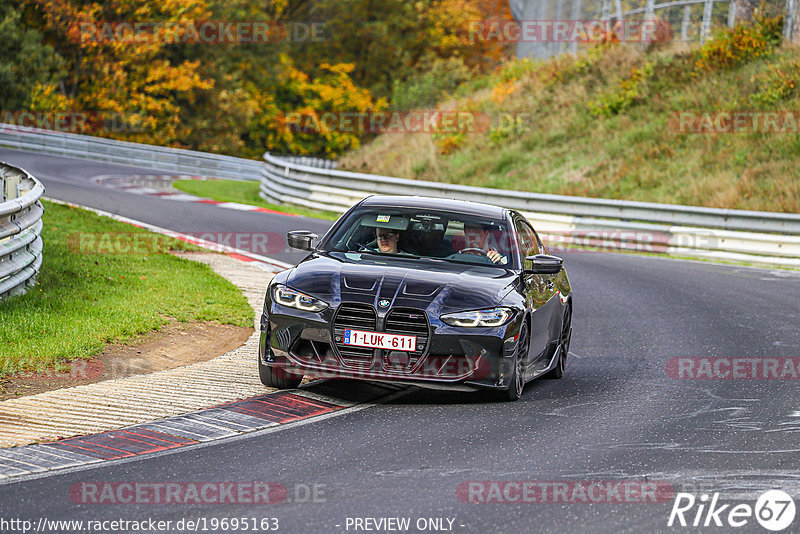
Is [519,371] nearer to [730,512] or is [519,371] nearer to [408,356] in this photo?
[408,356]

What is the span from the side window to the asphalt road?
1.19 meters

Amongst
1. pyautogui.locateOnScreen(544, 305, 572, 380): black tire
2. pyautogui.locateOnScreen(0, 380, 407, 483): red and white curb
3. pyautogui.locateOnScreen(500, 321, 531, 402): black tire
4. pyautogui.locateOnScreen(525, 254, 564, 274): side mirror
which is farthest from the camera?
pyautogui.locateOnScreen(544, 305, 572, 380): black tire

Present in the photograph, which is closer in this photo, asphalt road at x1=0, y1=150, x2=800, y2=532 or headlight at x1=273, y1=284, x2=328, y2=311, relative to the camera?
asphalt road at x1=0, y1=150, x2=800, y2=532

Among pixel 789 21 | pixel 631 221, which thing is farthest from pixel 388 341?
pixel 789 21

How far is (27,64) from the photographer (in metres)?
47.0

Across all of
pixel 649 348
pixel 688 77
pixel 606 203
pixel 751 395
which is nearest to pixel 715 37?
pixel 688 77

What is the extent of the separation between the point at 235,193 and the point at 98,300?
2118 centimetres

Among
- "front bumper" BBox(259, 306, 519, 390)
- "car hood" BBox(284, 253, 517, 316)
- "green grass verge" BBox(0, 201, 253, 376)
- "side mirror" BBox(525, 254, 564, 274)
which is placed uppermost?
"side mirror" BBox(525, 254, 564, 274)

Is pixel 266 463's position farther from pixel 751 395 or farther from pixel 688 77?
pixel 688 77

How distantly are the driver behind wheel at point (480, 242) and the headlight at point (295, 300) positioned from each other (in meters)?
1.76

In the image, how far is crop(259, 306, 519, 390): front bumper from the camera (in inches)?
325

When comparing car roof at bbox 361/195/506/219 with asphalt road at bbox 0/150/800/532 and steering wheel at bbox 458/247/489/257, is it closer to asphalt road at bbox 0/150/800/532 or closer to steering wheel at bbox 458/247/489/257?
steering wheel at bbox 458/247/489/257

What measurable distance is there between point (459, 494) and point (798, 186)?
22059 mm

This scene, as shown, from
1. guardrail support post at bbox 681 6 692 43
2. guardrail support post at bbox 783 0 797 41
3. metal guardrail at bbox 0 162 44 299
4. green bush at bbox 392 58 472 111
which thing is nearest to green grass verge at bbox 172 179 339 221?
metal guardrail at bbox 0 162 44 299
